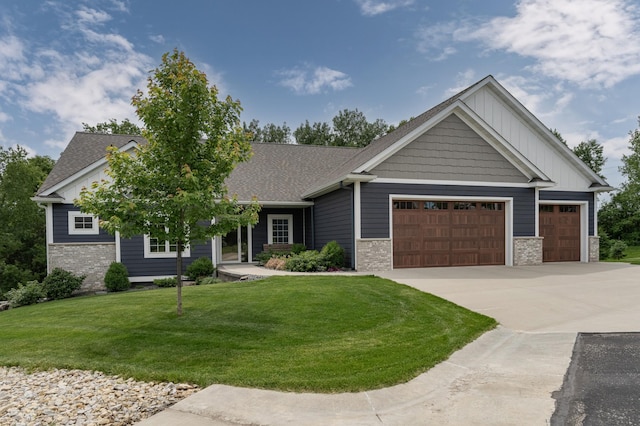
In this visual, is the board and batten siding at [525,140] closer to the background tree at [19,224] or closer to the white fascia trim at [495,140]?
the white fascia trim at [495,140]

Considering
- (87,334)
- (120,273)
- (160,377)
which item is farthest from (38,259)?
(160,377)

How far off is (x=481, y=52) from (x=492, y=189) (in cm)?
625

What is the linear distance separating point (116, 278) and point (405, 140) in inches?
450

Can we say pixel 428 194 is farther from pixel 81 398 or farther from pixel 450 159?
pixel 81 398

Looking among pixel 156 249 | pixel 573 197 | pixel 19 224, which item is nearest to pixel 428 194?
pixel 573 197

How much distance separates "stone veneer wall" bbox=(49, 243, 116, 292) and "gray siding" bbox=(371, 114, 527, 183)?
10556 mm

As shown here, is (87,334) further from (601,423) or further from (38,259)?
(38,259)

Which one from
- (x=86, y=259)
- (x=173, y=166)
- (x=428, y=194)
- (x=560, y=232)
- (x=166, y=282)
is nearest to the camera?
(x=173, y=166)

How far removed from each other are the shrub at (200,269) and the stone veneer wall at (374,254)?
19.6 ft

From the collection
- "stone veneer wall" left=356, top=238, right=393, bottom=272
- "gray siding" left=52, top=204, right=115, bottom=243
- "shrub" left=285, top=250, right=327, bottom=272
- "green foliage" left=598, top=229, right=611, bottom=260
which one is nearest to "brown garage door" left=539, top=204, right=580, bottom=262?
"green foliage" left=598, top=229, right=611, bottom=260

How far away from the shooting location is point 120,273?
1372 cm

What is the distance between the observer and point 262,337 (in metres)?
5.83

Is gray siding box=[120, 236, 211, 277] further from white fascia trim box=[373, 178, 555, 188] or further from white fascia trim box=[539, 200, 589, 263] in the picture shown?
white fascia trim box=[539, 200, 589, 263]

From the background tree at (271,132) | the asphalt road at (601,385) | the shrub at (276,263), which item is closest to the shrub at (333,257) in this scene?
the shrub at (276,263)
